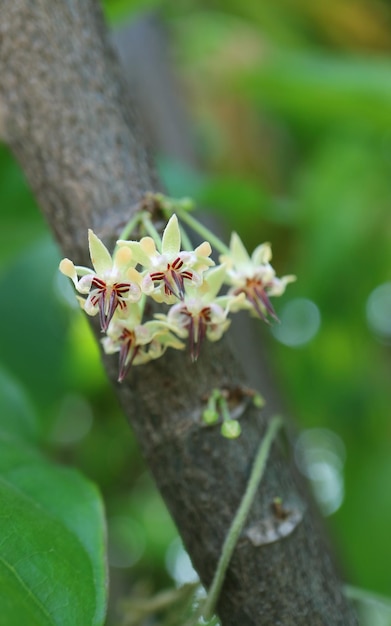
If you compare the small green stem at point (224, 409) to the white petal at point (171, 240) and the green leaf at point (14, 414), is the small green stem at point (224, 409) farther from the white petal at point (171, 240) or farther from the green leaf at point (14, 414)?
the green leaf at point (14, 414)

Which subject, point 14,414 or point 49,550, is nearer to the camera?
point 49,550

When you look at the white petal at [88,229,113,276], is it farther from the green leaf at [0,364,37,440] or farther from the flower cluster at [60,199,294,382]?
the green leaf at [0,364,37,440]

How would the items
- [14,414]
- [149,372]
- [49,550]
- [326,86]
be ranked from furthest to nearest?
[326,86] → [14,414] → [149,372] → [49,550]

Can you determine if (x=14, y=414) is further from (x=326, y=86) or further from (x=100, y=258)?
(x=326, y=86)

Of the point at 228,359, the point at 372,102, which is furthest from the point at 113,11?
the point at 228,359

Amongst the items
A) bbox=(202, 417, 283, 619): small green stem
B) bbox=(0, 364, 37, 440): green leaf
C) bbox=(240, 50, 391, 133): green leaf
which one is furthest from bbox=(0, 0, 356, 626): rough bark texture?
bbox=(240, 50, 391, 133): green leaf

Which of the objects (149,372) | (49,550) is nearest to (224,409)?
(149,372)

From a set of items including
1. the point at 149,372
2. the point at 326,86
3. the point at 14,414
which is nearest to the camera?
the point at 149,372
